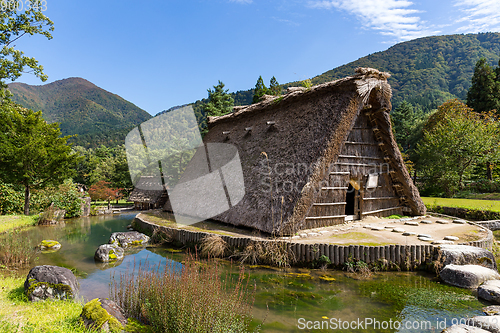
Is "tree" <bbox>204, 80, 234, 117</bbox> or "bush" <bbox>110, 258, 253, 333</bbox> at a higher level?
"tree" <bbox>204, 80, 234, 117</bbox>

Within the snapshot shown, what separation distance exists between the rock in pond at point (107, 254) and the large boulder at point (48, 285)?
3.63 metres

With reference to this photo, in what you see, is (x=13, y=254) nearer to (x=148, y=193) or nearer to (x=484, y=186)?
(x=148, y=193)

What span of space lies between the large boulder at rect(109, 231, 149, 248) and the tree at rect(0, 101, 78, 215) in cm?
757

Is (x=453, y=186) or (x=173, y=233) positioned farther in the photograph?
(x=453, y=186)

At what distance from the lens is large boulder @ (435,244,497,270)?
6.47 metres

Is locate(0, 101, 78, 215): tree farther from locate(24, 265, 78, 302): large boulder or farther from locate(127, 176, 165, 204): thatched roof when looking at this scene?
locate(24, 265, 78, 302): large boulder

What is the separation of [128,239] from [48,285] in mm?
5689

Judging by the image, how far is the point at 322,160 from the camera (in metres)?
8.30

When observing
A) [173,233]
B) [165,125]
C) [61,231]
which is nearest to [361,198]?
[173,233]

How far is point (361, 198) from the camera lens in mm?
10758

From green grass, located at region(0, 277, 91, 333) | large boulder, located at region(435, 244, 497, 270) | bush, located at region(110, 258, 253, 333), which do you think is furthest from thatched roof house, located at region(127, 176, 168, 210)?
large boulder, located at region(435, 244, 497, 270)

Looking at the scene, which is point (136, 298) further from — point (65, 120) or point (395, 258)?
point (65, 120)

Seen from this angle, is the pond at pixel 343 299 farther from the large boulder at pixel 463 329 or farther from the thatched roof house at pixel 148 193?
the thatched roof house at pixel 148 193

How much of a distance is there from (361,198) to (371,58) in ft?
257
